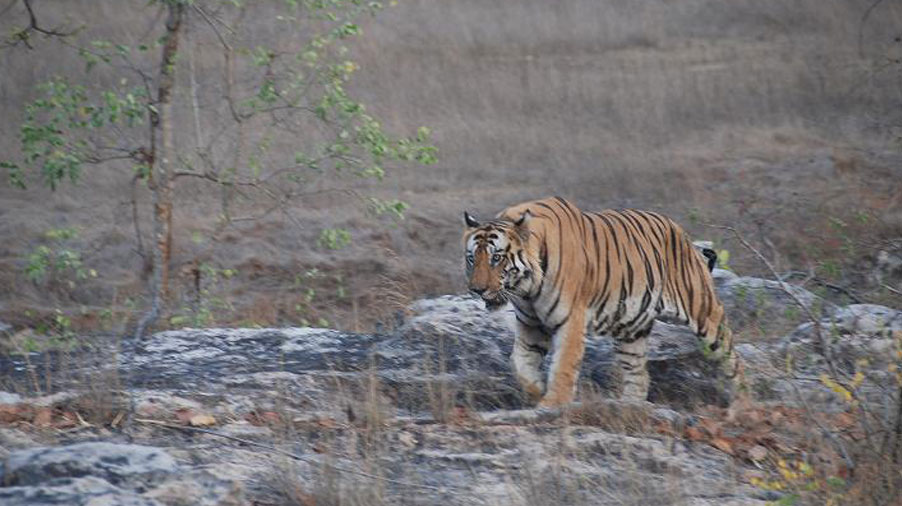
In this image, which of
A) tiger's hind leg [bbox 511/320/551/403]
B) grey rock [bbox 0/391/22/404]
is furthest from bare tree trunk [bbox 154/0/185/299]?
tiger's hind leg [bbox 511/320/551/403]

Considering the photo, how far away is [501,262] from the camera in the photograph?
300 inches

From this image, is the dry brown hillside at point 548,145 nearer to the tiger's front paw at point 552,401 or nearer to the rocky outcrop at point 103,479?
the tiger's front paw at point 552,401

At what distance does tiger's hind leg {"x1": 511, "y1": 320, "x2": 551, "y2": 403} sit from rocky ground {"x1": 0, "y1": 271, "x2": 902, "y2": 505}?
0.63 feet

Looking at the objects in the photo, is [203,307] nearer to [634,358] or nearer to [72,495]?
[634,358]

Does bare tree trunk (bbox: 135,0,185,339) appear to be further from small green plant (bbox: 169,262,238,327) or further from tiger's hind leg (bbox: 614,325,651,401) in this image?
tiger's hind leg (bbox: 614,325,651,401)

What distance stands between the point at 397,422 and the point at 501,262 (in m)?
1.13

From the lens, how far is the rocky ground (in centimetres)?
577

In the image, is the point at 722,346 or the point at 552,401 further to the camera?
the point at 722,346

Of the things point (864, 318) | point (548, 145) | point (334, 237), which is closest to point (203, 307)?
point (334, 237)

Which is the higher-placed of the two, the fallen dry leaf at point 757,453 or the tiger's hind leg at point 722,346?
the tiger's hind leg at point 722,346

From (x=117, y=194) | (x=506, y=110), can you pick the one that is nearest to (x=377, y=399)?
(x=117, y=194)

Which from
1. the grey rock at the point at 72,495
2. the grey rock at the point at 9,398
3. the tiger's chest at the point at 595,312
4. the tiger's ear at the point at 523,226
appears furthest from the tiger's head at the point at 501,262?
the grey rock at the point at 72,495

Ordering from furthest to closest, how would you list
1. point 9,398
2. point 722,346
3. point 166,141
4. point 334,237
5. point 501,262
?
point 166,141, point 334,237, point 722,346, point 501,262, point 9,398

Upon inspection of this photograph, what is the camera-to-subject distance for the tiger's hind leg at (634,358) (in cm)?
829
